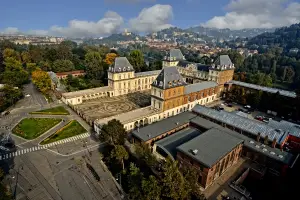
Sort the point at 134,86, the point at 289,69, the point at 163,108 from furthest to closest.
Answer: the point at 289,69
the point at 134,86
the point at 163,108

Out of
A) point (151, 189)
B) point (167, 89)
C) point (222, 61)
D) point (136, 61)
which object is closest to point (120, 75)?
point (136, 61)

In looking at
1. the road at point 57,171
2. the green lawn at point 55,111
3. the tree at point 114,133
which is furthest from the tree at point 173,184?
the green lawn at point 55,111

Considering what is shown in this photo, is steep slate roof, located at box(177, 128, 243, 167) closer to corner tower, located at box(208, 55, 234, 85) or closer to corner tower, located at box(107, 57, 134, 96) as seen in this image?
corner tower, located at box(208, 55, 234, 85)

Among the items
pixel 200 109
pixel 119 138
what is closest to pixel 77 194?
pixel 119 138

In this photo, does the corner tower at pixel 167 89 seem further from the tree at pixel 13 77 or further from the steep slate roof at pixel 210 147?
the tree at pixel 13 77

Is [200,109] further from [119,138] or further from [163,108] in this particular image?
[119,138]

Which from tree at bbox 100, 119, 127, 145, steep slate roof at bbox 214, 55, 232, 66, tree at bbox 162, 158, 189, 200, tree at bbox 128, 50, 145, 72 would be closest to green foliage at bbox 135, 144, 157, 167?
tree at bbox 100, 119, 127, 145

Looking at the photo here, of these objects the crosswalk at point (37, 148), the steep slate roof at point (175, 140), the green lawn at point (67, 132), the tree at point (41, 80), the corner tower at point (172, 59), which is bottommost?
the crosswalk at point (37, 148)

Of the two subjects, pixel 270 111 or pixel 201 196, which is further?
pixel 270 111

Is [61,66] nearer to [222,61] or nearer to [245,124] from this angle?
[222,61]
